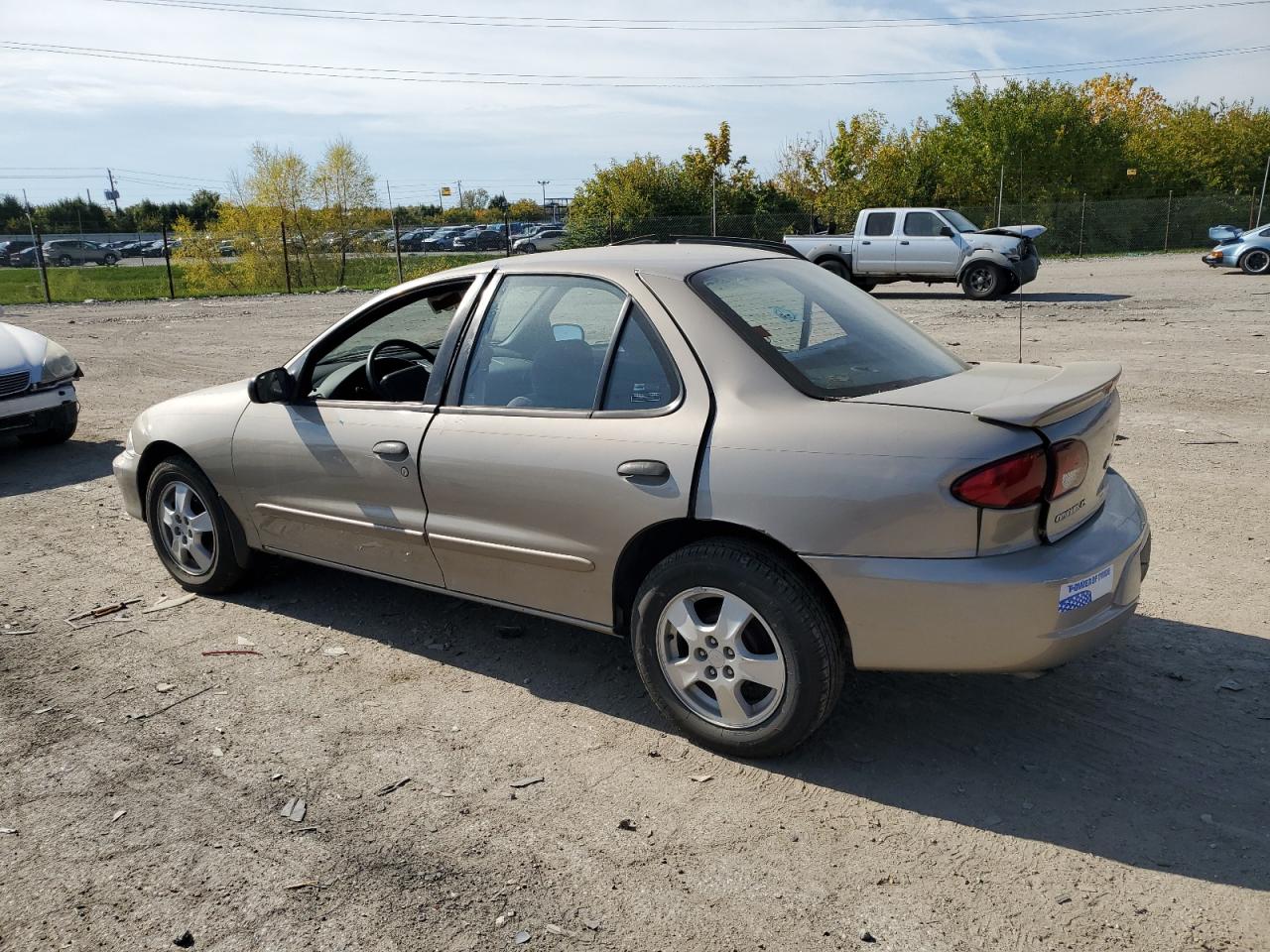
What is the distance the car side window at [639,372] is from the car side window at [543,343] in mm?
78

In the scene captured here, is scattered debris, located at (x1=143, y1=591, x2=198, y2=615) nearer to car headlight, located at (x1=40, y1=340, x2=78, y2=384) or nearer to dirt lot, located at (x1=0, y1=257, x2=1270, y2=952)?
dirt lot, located at (x1=0, y1=257, x2=1270, y2=952)

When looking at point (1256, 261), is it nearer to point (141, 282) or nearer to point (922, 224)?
point (922, 224)

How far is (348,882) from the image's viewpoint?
300 cm

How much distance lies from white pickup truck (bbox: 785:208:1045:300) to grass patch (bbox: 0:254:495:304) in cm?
999

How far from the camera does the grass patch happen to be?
95.1ft

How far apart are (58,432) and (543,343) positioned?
687 cm

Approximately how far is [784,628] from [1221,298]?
18364 millimetres

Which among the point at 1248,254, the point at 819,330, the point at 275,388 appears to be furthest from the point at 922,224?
the point at 275,388

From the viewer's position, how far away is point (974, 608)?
3.08 meters

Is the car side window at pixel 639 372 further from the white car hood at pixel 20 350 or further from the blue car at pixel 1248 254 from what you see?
the blue car at pixel 1248 254

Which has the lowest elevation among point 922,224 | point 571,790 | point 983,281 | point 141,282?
point 571,790

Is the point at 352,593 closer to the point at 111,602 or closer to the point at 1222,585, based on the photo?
the point at 111,602

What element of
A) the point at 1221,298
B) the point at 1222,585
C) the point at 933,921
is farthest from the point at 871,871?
the point at 1221,298

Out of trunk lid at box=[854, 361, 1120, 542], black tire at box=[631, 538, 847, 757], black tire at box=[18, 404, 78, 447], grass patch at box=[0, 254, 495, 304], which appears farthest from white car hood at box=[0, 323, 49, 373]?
grass patch at box=[0, 254, 495, 304]
